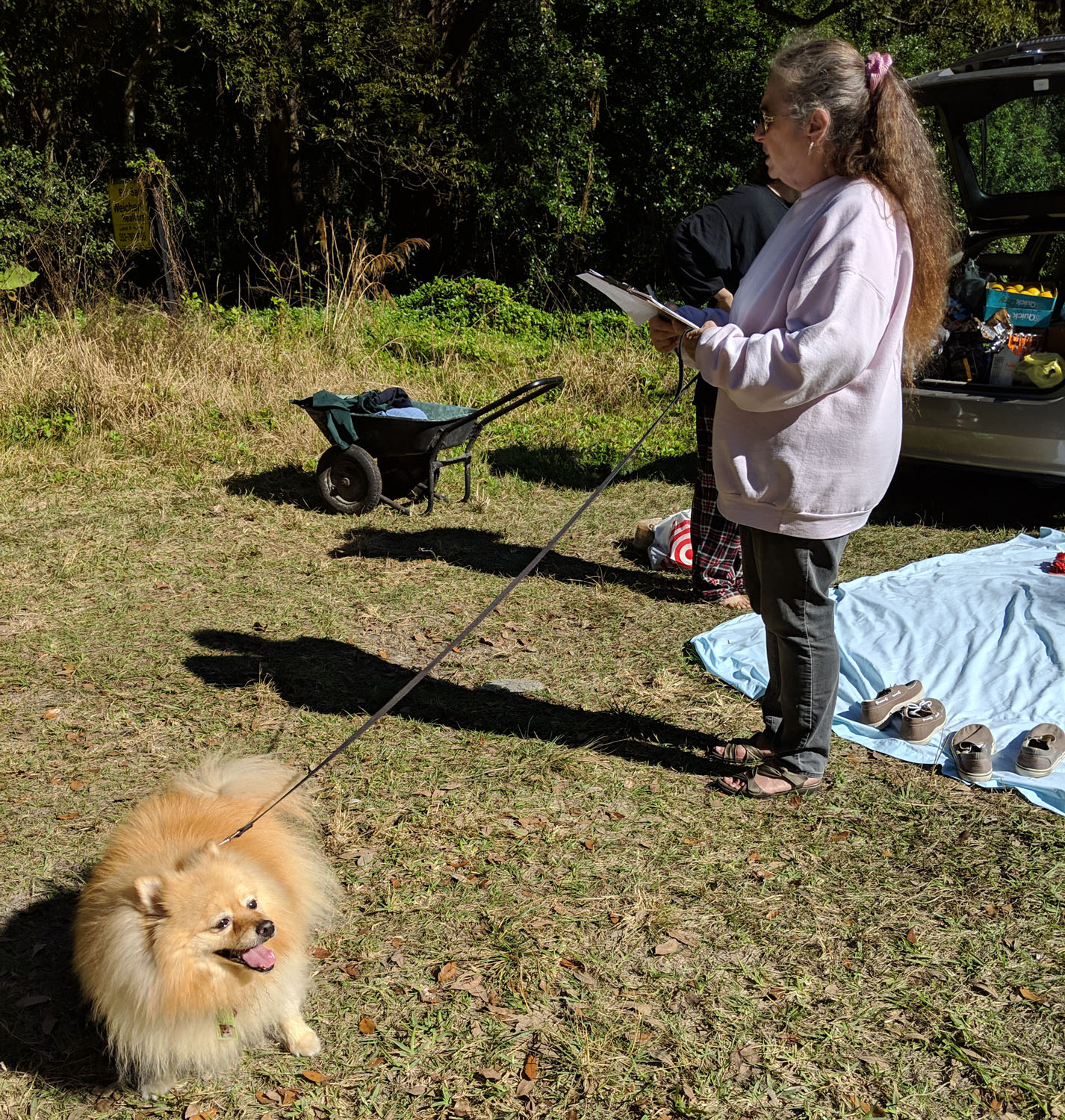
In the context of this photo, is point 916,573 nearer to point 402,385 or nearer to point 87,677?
point 87,677

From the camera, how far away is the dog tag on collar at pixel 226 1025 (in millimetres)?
2195

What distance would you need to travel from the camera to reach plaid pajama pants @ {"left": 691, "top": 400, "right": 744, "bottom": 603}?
15.8 feet

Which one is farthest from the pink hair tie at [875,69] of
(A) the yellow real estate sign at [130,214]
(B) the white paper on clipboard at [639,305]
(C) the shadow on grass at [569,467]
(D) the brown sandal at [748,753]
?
(A) the yellow real estate sign at [130,214]

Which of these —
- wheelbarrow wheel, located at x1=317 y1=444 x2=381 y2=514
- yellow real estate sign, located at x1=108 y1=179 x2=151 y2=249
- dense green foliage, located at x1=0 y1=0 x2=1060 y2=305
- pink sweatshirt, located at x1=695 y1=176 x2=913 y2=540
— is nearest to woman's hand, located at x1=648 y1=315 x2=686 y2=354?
pink sweatshirt, located at x1=695 y1=176 x2=913 y2=540

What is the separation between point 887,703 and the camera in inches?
151

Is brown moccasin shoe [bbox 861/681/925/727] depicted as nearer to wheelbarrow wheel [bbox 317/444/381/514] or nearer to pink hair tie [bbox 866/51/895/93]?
pink hair tie [bbox 866/51/895/93]

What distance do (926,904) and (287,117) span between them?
13.4m

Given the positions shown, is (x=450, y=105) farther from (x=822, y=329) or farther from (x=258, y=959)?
(x=258, y=959)

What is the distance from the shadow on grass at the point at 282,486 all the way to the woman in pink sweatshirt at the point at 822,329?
4.18m

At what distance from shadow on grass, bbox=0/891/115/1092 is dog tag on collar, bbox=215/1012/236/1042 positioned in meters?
0.34

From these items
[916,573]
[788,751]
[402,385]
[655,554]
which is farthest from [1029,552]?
[402,385]

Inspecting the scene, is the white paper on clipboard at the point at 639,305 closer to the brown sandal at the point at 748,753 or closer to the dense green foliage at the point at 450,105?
the brown sandal at the point at 748,753

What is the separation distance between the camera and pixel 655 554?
5.51 meters

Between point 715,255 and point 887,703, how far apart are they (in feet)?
7.14
